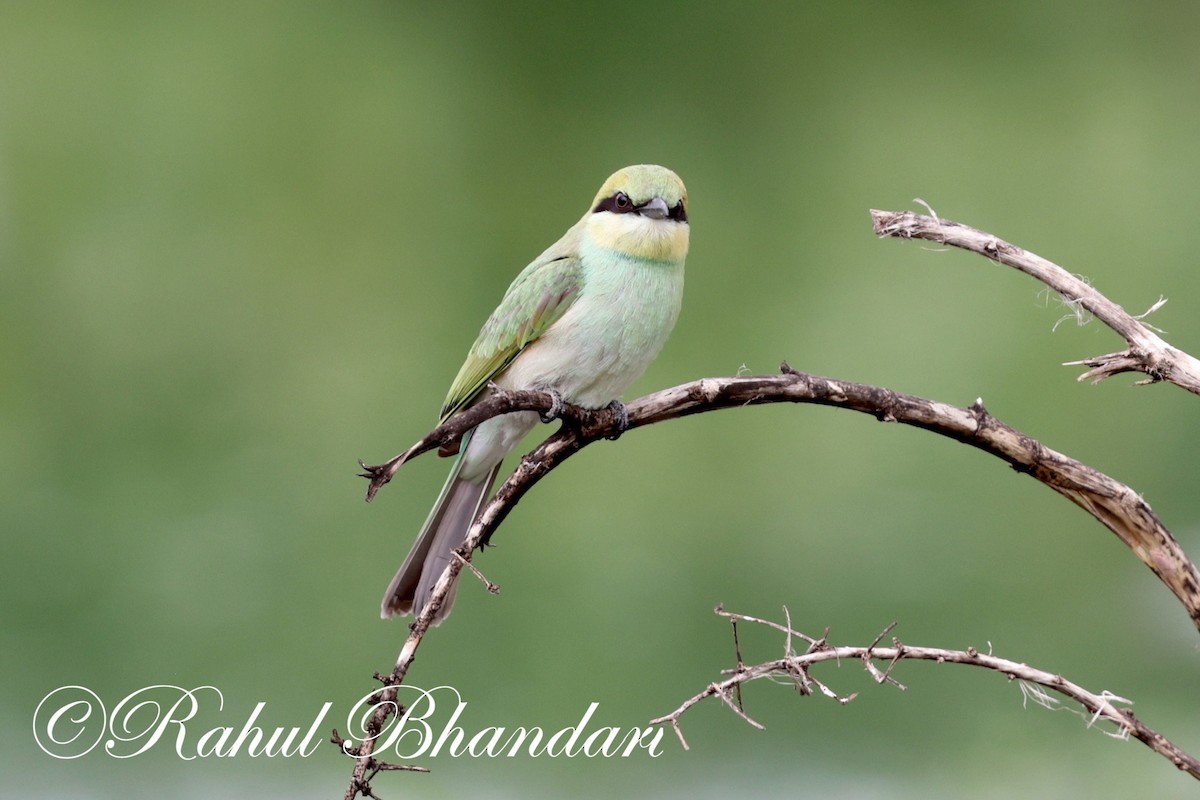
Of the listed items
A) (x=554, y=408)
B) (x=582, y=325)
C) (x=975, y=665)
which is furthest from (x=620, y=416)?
(x=975, y=665)

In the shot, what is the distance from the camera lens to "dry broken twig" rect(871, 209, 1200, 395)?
1255mm

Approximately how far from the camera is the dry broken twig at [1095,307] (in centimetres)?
125

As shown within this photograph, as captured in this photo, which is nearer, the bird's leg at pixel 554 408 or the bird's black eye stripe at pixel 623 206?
the bird's leg at pixel 554 408

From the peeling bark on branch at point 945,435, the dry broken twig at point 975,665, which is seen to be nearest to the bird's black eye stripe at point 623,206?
the peeling bark on branch at point 945,435

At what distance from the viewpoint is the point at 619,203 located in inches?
74.7

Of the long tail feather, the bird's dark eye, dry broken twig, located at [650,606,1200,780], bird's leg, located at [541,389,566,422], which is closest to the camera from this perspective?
dry broken twig, located at [650,606,1200,780]

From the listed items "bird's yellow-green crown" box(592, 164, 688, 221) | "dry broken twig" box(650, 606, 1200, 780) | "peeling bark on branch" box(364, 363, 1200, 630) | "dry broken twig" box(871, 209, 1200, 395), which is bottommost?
"dry broken twig" box(650, 606, 1200, 780)

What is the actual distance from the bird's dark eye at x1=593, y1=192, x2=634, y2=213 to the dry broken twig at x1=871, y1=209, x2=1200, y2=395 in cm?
64

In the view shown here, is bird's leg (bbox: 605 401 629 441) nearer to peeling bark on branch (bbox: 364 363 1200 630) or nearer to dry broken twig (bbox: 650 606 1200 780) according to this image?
peeling bark on branch (bbox: 364 363 1200 630)

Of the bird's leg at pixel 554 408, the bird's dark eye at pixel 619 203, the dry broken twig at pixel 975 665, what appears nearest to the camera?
the dry broken twig at pixel 975 665

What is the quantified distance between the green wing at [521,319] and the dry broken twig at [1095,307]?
0.68 meters

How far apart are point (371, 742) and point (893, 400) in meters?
0.64

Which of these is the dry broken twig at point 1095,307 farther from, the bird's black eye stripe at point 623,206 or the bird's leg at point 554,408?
the bird's black eye stripe at point 623,206

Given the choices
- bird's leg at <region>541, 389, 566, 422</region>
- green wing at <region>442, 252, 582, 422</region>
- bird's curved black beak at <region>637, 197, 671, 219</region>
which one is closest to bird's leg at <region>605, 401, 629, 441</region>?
bird's leg at <region>541, 389, 566, 422</region>
